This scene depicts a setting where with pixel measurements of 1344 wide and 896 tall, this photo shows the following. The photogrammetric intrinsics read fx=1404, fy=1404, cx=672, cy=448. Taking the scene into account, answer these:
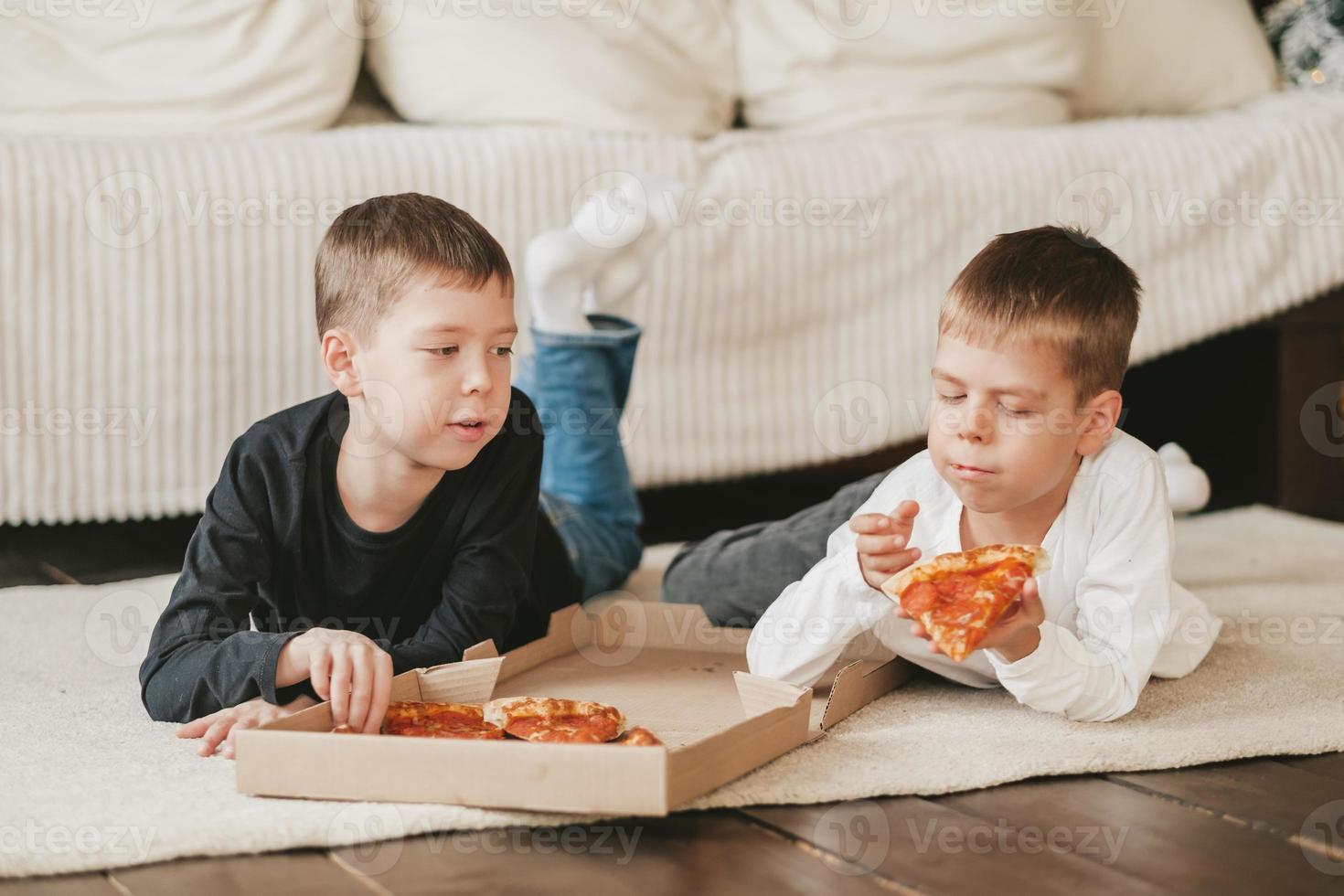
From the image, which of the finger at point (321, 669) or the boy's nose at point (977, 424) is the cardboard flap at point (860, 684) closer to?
the boy's nose at point (977, 424)

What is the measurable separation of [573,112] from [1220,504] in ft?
3.76

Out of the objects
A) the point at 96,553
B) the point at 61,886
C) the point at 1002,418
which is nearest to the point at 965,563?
the point at 1002,418

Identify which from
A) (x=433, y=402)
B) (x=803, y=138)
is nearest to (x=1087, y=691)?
(x=433, y=402)

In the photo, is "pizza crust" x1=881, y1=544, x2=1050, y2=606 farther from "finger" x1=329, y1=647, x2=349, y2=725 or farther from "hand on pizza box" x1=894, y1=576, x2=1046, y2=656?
"finger" x1=329, y1=647, x2=349, y2=725

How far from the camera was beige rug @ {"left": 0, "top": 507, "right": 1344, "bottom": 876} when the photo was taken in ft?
2.94

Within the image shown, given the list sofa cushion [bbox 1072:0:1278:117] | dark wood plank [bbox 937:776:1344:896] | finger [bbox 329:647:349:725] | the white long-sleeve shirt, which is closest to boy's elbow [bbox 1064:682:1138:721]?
the white long-sleeve shirt

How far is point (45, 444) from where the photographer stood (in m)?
1.67

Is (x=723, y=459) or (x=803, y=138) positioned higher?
(x=803, y=138)

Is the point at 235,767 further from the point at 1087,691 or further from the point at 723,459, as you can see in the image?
the point at 723,459

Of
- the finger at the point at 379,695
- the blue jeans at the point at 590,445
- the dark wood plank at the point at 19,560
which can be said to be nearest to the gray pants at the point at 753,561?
the blue jeans at the point at 590,445

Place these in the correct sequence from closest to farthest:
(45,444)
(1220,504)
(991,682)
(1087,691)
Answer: (1087,691) < (991,682) < (45,444) < (1220,504)

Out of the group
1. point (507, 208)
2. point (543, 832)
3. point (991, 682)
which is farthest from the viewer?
point (507, 208)

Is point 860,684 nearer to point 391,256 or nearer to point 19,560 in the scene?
point 391,256

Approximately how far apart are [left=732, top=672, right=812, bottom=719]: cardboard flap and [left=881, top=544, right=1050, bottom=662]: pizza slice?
0.10m
